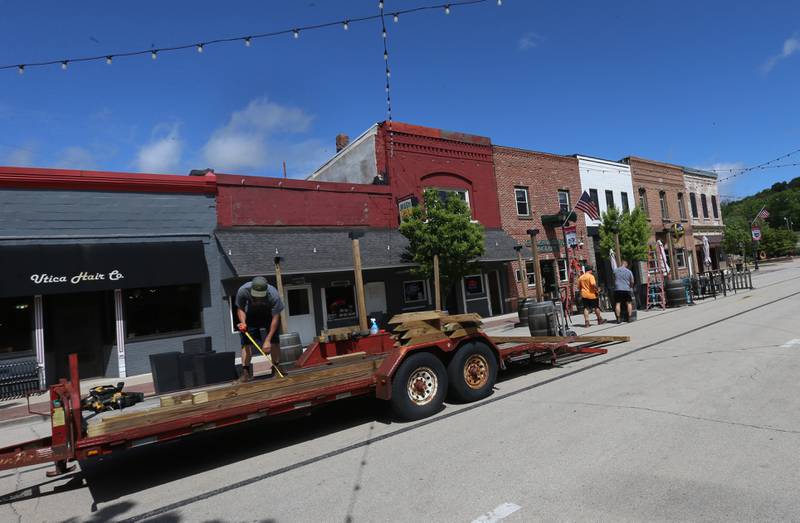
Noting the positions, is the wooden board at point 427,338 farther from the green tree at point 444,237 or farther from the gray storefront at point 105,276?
the green tree at point 444,237

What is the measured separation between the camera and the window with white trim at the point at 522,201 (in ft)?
72.6

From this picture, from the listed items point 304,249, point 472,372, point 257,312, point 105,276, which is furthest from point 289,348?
point 472,372

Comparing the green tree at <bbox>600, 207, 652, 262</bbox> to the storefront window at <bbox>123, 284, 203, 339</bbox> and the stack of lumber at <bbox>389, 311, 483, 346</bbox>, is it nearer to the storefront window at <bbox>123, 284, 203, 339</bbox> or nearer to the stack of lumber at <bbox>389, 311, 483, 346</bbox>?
the storefront window at <bbox>123, 284, 203, 339</bbox>

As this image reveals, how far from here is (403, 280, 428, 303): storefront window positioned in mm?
18172

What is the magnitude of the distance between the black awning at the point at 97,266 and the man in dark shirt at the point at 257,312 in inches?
258

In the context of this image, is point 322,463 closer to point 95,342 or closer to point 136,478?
point 136,478

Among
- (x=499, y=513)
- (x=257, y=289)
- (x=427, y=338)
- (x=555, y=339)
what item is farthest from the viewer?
(x=555, y=339)

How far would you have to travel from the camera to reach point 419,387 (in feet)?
19.4

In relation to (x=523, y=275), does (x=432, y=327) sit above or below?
below

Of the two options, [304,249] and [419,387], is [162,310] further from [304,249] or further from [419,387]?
[419,387]

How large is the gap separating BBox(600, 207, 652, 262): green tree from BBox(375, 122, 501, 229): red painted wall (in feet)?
18.0

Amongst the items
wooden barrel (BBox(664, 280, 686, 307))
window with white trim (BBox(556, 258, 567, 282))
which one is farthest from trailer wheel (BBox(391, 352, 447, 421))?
window with white trim (BBox(556, 258, 567, 282))

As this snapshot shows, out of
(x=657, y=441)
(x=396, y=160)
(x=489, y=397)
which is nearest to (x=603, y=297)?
(x=396, y=160)

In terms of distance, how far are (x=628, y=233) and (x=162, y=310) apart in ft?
63.9
